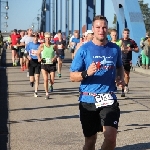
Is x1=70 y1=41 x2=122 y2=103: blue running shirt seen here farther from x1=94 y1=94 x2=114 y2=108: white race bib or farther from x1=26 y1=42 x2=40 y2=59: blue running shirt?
x1=26 y1=42 x2=40 y2=59: blue running shirt

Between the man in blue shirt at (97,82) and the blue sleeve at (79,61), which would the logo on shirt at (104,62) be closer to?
the man in blue shirt at (97,82)

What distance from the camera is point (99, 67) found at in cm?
611

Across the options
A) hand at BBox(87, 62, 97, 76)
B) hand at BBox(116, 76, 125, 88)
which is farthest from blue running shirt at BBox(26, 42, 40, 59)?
hand at BBox(87, 62, 97, 76)

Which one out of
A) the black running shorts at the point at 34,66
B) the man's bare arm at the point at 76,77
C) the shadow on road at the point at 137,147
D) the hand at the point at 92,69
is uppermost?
the hand at the point at 92,69

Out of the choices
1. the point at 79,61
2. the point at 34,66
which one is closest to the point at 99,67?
the point at 79,61

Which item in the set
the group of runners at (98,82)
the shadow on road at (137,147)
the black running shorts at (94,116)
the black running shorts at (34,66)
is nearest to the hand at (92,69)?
the group of runners at (98,82)

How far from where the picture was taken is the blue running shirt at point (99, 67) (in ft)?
20.2

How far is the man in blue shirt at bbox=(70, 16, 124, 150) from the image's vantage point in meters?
6.12

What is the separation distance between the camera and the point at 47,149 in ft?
25.9

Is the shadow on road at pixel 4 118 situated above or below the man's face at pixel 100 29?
below

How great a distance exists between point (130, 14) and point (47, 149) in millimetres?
21010

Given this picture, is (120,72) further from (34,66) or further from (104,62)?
(34,66)

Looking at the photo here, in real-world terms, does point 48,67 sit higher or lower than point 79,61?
lower

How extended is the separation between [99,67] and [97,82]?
0.19m
